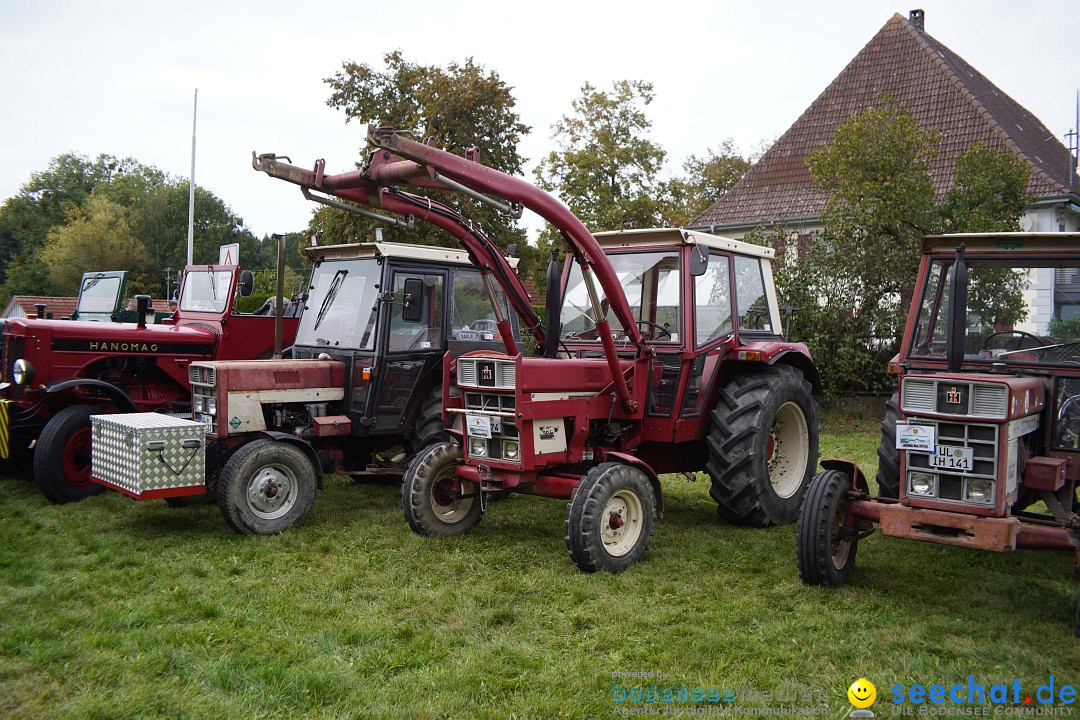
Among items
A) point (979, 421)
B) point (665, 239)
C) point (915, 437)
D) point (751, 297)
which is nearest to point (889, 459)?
point (915, 437)

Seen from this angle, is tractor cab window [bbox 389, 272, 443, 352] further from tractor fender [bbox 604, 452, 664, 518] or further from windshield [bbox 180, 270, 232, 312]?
windshield [bbox 180, 270, 232, 312]

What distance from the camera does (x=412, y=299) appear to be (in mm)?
6914

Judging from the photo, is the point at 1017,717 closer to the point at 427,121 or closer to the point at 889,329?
the point at 889,329

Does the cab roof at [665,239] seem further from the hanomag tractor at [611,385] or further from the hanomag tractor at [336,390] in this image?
the hanomag tractor at [336,390]

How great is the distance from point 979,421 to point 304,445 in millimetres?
4521

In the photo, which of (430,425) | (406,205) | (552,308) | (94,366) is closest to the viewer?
(406,205)

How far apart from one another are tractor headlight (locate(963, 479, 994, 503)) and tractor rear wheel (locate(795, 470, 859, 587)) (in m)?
0.63

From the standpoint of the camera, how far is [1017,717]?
342 centimetres

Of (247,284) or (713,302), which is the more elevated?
(247,284)

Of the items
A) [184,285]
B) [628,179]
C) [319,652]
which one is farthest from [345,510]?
[628,179]

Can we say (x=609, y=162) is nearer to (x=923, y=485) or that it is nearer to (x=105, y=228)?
(x=923, y=485)

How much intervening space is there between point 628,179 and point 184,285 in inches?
647

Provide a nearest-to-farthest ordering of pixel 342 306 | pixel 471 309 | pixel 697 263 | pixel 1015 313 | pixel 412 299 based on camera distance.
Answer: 1. pixel 1015 313
2. pixel 697 263
3. pixel 412 299
4. pixel 342 306
5. pixel 471 309

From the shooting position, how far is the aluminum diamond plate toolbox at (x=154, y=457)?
595cm
